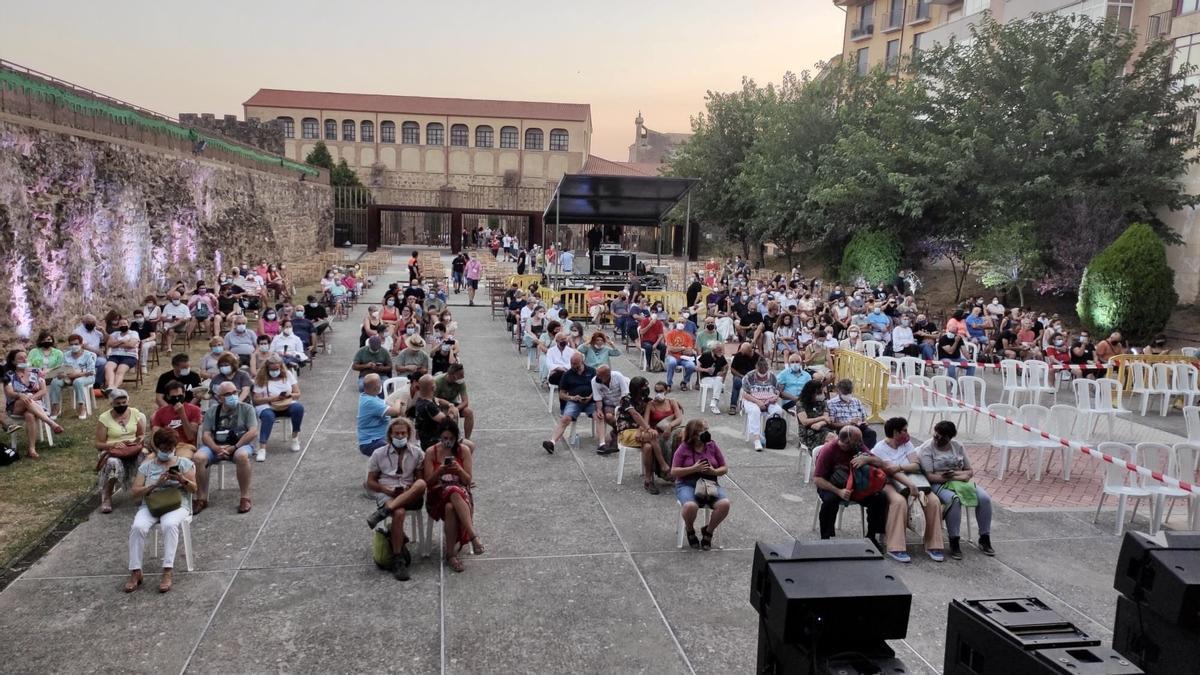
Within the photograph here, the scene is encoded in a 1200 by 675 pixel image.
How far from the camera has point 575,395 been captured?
10.0 m

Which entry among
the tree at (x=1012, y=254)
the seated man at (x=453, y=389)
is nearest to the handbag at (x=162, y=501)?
the seated man at (x=453, y=389)

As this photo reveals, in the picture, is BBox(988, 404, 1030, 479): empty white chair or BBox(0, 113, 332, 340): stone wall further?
BBox(0, 113, 332, 340): stone wall

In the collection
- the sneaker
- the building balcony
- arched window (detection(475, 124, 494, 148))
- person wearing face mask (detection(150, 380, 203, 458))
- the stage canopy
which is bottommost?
the sneaker

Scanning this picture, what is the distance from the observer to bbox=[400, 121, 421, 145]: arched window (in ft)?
233

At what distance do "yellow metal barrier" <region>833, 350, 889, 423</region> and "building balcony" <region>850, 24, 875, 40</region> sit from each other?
46.9 metres

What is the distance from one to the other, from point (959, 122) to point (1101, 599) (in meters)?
22.1

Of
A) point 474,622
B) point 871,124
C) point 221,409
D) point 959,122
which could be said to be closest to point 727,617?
point 474,622

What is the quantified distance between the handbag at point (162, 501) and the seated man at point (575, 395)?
178 inches

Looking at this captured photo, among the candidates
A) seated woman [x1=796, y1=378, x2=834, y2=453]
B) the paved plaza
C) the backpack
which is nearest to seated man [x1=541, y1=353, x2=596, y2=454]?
the paved plaza

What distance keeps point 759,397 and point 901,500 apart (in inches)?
142

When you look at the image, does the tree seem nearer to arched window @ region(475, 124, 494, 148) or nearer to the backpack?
the backpack

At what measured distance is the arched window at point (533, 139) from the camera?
7162 cm

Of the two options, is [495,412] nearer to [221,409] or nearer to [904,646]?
[221,409]

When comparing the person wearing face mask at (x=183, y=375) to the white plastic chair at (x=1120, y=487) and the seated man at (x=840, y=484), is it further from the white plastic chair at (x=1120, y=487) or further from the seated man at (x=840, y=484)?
the white plastic chair at (x=1120, y=487)
